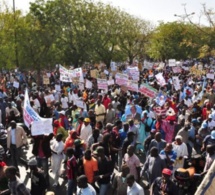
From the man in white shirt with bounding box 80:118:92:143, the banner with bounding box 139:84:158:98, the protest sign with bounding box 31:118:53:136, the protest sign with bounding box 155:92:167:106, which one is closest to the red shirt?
the protest sign with bounding box 31:118:53:136

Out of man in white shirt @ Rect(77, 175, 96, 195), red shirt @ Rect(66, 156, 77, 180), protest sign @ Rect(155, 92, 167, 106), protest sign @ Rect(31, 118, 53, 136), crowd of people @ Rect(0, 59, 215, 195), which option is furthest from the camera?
protest sign @ Rect(155, 92, 167, 106)

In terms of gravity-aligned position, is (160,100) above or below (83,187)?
above

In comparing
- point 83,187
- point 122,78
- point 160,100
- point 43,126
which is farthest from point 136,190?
point 122,78

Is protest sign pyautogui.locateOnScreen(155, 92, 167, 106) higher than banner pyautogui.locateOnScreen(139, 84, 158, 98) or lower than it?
lower

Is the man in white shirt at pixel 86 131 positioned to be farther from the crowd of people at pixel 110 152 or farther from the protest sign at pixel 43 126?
the protest sign at pixel 43 126

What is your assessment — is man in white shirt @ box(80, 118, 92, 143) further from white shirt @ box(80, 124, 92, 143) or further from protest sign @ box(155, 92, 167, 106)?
protest sign @ box(155, 92, 167, 106)

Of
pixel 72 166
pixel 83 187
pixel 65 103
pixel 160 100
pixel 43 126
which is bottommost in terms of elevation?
pixel 65 103

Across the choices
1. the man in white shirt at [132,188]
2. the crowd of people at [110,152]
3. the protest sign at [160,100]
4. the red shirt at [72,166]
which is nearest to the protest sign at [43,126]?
the crowd of people at [110,152]

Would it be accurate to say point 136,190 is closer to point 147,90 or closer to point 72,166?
point 72,166

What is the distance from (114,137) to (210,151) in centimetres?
255

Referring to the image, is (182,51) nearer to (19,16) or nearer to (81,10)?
(81,10)

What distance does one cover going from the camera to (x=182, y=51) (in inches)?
1886

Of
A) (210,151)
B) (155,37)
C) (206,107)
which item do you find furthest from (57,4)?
(210,151)

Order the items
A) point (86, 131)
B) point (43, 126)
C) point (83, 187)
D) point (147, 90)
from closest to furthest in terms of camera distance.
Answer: point (83, 187) → point (43, 126) → point (86, 131) → point (147, 90)
